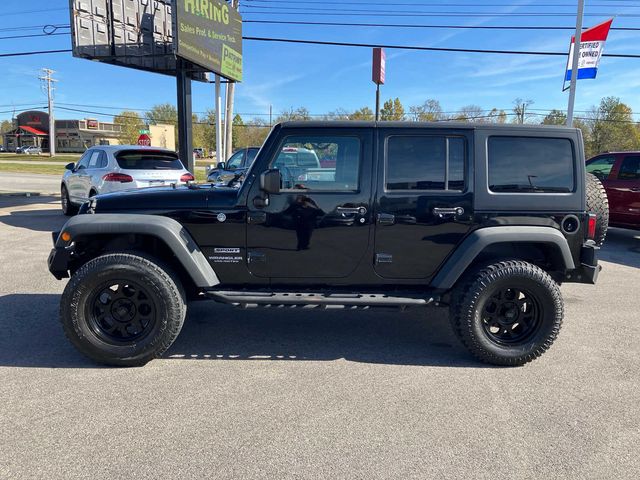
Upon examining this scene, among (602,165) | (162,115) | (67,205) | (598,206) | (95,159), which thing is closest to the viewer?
(598,206)

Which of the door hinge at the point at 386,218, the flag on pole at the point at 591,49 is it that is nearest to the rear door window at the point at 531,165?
the door hinge at the point at 386,218

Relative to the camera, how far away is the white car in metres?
8.84

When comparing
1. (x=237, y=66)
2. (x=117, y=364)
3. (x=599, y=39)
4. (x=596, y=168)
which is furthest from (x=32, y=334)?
(x=599, y=39)

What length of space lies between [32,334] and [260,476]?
301cm

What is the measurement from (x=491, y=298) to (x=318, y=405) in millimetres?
1683

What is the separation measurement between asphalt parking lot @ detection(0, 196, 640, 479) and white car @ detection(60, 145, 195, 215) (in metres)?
4.58

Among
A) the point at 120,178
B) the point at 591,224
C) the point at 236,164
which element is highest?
the point at 236,164

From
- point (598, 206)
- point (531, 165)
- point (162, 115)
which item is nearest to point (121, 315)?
point (531, 165)

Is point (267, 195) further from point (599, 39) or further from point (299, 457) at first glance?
point (599, 39)

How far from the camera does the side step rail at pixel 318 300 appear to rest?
357 centimetres

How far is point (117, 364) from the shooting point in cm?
354

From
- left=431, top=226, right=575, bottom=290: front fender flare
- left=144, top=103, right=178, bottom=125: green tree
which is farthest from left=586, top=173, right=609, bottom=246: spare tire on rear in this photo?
left=144, top=103, right=178, bottom=125: green tree

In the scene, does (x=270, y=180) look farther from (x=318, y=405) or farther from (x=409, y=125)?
(x=318, y=405)

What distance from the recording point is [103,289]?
3.56m
